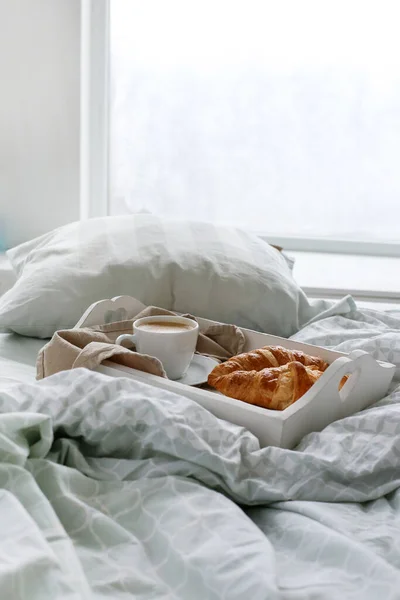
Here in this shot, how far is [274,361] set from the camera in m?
0.99

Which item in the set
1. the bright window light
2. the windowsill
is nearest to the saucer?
the windowsill

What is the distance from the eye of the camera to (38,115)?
2213mm

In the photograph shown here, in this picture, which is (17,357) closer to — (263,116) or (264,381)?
(264,381)

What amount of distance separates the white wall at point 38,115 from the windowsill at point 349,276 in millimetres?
716

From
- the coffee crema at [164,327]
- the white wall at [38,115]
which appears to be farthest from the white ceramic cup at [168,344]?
the white wall at [38,115]

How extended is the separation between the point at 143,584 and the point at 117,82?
6.53 ft

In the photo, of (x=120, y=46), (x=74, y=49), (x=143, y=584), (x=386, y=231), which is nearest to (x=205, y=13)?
(x=120, y=46)

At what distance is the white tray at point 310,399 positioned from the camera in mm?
858

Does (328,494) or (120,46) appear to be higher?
(120,46)

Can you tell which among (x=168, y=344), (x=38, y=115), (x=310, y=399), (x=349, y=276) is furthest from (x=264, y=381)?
(x=38, y=115)

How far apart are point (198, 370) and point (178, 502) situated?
1.29 ft

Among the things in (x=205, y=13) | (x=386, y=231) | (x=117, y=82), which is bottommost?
(x=386, y=231)

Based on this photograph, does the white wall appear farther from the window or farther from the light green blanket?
the light green blanket

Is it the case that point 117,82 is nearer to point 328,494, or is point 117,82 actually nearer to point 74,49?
point 74,49
